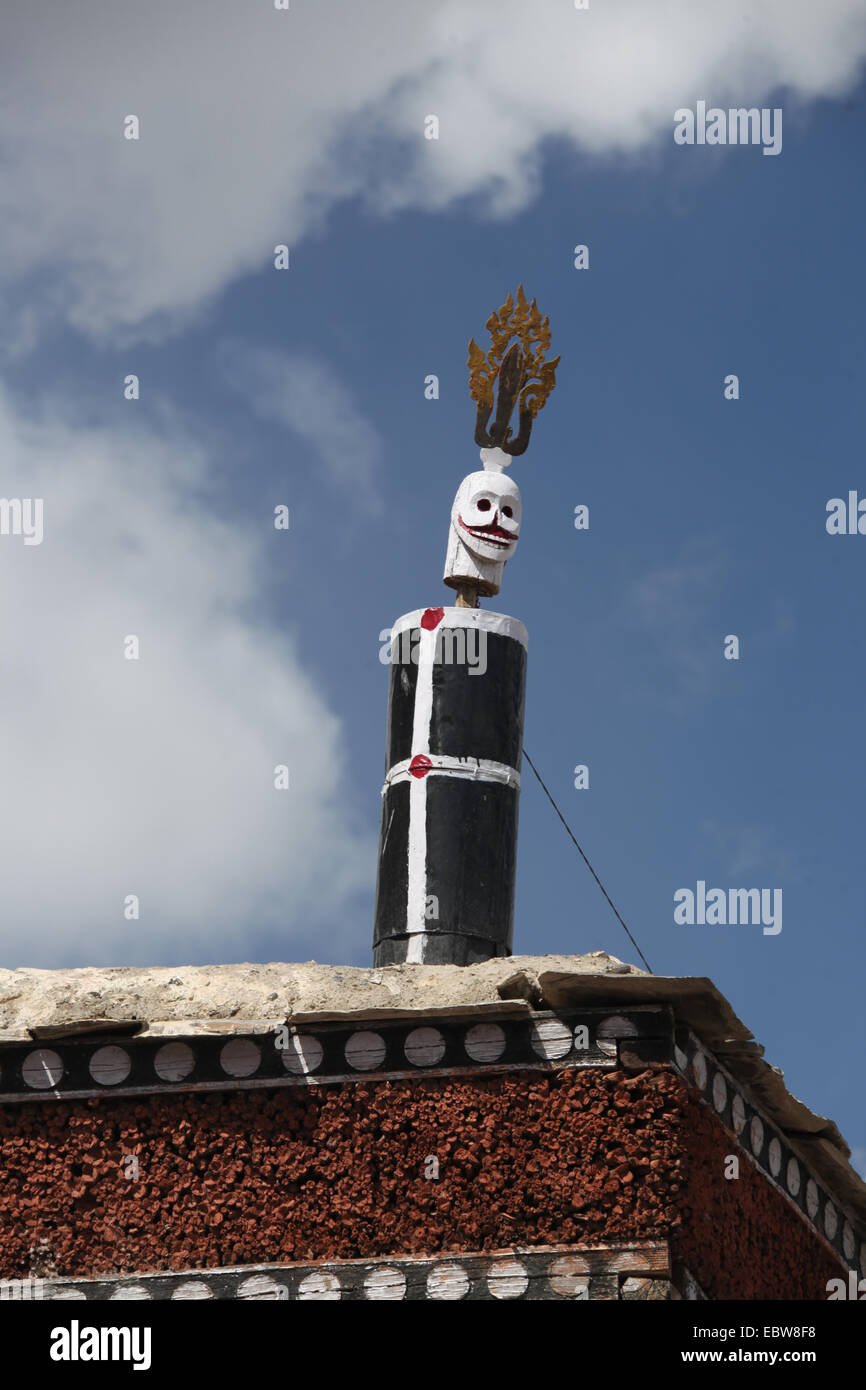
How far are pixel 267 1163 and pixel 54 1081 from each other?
154 centimetres

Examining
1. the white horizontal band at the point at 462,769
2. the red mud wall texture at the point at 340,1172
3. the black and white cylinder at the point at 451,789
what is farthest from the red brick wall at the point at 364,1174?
the white horizontal band at the point at 462,769

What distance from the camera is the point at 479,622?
661 inches

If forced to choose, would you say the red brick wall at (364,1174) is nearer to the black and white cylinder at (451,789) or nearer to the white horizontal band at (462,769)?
the black and white cylinder at (451,789)

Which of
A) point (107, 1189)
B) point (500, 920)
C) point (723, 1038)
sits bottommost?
point (107, 1189)

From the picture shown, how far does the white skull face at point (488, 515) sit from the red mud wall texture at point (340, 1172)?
525cm

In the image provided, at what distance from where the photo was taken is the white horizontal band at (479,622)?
16.8 meters

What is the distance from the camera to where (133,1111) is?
1392 cm

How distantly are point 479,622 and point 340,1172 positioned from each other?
16.1ft
